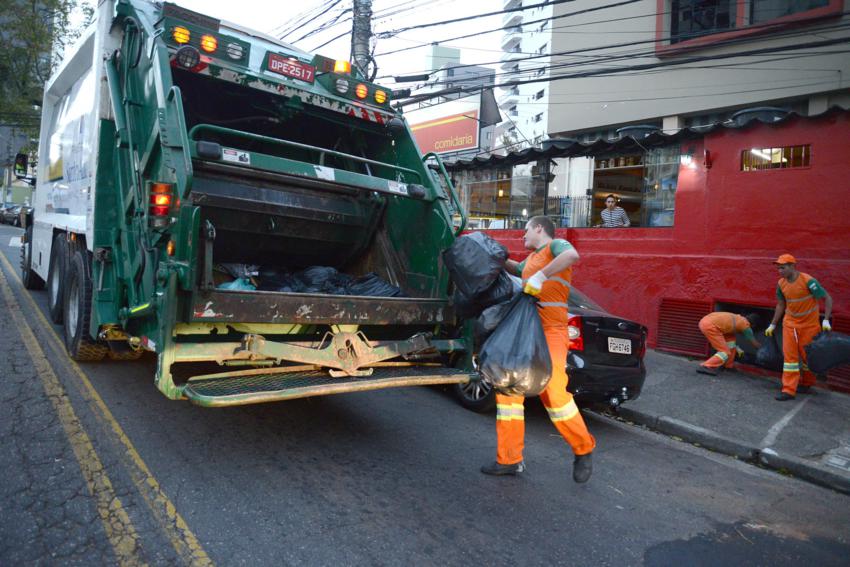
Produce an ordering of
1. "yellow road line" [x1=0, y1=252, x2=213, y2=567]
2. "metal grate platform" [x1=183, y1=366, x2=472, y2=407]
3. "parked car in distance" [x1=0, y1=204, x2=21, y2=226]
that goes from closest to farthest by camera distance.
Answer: "yellow road line" [x1=0, y1=252, x2=213, y2=567], "metal grate platform" [x1=183, y1=366, x2=472, y2=407], "parked car in distance" [x1=0, y1=204, x2=21, y2=226]

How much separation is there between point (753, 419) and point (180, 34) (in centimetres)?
587

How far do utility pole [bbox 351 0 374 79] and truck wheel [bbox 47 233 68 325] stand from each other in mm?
6624

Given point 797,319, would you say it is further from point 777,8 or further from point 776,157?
point 777,8

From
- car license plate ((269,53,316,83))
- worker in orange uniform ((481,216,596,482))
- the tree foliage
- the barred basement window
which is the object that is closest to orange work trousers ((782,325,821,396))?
the barred basement window

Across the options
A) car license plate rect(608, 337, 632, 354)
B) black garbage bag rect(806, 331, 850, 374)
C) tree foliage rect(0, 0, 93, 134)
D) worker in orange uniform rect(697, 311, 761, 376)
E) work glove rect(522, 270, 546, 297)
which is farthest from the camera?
tree foliage rect(0, 0, 93, 134)

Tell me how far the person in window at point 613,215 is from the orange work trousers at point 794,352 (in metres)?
3.42

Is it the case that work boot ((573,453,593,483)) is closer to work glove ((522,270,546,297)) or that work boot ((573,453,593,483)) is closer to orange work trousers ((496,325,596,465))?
orange work trousers ((496,325,596,465))

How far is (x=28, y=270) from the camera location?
349 inches

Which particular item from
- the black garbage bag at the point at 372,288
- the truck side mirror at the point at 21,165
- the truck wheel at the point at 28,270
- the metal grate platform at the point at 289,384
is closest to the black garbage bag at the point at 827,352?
the metal grate platform at the point at 289,384

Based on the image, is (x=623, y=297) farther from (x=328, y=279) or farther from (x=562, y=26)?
(x=562, y=26)

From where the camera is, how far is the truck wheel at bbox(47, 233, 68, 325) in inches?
225

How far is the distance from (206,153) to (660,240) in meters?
7.09

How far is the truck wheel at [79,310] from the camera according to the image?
4789 mm

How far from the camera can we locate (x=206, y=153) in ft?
11.3
